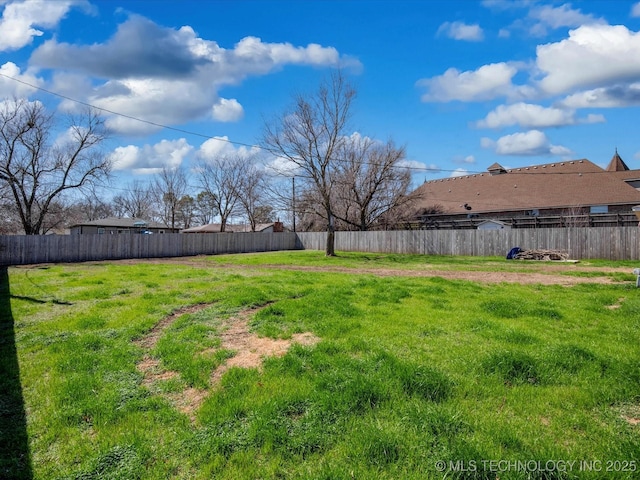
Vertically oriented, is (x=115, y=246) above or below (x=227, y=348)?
above

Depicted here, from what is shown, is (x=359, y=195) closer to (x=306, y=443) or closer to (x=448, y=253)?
(x=448, y=253)

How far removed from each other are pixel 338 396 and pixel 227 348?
2.03m

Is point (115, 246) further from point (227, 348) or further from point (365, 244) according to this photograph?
point (227, 348)

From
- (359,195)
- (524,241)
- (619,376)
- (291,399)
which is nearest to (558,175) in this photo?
(524,241)

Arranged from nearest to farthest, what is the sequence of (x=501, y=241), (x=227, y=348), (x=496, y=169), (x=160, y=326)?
(x=227, y=348) < (x=160, y=326) < (x=501, y=241) < (x=496, y=169)

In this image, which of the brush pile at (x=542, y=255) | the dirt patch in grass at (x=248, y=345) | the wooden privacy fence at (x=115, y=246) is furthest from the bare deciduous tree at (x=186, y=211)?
the dirt patch in grass at (x=248, y=345)

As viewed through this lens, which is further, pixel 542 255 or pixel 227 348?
pixel 542 255

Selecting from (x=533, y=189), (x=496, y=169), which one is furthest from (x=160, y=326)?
(x=496, y=169)

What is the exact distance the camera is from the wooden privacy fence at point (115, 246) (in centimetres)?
1967

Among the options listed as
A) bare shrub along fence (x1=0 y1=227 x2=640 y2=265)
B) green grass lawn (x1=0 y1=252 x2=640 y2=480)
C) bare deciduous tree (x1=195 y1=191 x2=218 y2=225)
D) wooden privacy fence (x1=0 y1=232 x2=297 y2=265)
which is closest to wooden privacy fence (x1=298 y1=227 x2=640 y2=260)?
bare shrub along fence (x1=0 y1=227 x2=640 y2=265)

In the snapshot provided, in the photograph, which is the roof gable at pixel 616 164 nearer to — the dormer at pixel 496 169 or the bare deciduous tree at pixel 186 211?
the dormer at pixel 496 169

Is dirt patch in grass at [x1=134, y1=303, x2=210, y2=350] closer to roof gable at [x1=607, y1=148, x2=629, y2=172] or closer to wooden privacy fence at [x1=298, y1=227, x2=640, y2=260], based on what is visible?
wooden privacy fence at [x1=298, y1=227, x2=640, y2=260]

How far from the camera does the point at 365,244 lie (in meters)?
29.9

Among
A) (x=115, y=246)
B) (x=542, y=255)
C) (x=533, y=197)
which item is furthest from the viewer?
(x=533, y=197)
